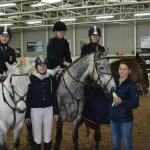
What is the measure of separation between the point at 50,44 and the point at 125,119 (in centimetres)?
204

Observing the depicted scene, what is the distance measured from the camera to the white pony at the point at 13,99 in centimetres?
446

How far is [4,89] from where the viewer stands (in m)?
4.77

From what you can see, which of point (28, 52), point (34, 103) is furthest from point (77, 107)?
point (28, 52)

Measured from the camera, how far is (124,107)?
4.50 metres

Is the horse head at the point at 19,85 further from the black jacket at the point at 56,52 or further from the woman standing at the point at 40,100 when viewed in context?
the black jacket at the point at 56,52

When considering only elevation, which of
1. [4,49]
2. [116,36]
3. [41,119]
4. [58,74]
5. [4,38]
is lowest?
[41,119]

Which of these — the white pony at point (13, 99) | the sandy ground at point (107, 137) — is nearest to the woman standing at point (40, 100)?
the white pony at point (13, 99)

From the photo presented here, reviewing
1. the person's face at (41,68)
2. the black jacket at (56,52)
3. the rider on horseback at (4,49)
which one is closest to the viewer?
the person's face at (41,68)

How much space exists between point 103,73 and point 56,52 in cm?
121

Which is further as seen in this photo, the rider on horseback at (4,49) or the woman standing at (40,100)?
the rider on horseback at (4,49)

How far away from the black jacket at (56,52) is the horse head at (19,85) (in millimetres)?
1092

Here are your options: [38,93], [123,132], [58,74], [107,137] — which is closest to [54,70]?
[58,74]

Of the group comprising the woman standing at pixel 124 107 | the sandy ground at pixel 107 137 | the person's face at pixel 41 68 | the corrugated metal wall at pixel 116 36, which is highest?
the corrugated metal wall at pixel 116 36

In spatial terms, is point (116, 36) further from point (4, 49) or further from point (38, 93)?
point (38, 93)
